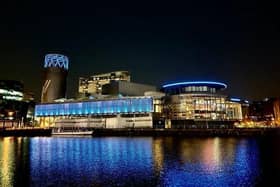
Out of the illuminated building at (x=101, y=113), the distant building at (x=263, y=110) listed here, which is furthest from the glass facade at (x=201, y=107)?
the distant building at (x=263, y=110)

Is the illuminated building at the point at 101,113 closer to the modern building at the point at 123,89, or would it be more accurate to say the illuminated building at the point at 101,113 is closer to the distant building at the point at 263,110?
the modern building at the point at 123,89

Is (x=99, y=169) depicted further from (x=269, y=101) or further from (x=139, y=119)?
(x=269, y=101)

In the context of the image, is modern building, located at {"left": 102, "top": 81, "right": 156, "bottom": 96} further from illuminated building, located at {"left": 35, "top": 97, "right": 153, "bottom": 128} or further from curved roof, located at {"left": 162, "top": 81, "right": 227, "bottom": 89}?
curved roof, located at {"left": 162, "top": 81, "right": 227, "bottom": 89}

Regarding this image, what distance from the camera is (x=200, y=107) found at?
440 ft

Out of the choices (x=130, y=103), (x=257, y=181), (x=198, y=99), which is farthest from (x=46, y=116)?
(x=257, y=181)

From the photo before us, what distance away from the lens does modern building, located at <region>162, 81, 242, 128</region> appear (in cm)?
13325

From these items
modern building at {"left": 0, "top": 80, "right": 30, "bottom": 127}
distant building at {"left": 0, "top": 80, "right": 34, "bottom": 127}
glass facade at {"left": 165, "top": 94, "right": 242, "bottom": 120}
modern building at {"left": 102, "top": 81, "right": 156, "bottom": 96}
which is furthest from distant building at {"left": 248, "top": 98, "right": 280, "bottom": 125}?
modern building at {"left": 0, "top": 80, "right": 30, "bottom": 127}

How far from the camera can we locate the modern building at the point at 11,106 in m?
168

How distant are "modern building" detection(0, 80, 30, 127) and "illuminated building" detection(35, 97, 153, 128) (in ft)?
44.8

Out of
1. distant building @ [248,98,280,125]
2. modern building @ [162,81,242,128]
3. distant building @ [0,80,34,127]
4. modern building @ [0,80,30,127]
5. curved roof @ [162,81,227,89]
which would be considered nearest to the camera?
modern building @ [162,81,242,128]

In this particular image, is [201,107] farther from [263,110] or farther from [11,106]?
[11,106]

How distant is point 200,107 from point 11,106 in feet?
381

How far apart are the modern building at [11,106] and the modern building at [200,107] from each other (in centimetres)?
8947

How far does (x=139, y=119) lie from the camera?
13975 cm
